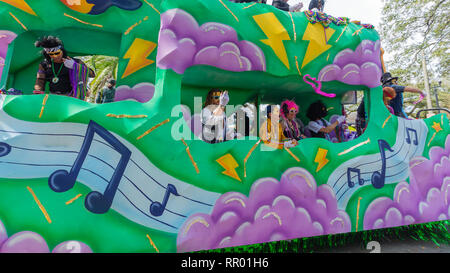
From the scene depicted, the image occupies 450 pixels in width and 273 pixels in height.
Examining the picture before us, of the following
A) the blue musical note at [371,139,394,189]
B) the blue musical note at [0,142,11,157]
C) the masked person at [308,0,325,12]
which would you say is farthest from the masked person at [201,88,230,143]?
the masked person at [308,0,325,12]

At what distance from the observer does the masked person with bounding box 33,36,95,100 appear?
2.34 m

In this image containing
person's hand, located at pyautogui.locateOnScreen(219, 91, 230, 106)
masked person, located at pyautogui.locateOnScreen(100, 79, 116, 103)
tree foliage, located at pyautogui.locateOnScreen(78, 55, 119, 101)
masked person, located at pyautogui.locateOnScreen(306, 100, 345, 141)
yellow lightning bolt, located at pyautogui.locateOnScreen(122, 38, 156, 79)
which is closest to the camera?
person's hand, located at pyautogui.locateOnScreen(219, 91, 230, 106)

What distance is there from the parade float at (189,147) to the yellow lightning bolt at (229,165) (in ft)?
0.05

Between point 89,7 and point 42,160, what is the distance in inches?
70.1

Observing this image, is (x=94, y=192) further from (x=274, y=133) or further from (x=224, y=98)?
(x=274, y=133)

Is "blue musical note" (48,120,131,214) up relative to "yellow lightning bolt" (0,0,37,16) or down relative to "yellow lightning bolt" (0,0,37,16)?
down

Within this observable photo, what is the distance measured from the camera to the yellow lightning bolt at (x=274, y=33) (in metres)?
2.74

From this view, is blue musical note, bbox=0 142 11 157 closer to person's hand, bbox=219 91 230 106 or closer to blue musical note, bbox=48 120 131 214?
blue musical note, bbox=48 120 131 214

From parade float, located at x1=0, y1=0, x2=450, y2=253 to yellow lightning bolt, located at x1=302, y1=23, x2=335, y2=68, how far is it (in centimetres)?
2

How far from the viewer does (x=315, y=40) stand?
2957mm

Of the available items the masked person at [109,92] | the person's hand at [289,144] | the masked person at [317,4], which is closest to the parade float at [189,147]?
the person's hand at [289,144]

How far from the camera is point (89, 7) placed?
8.62 feet

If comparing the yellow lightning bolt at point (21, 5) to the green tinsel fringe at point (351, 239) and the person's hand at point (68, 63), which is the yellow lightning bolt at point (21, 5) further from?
the green tinsel fringe at point (351, 239)

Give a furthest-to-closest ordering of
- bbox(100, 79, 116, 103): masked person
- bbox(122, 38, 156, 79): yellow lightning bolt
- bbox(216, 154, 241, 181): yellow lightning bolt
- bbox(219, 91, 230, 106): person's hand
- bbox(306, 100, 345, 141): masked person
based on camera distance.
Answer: bbox(100, 79, 116, 103): masked person → bbox(306, 100, 345, 141): masked person → bbox(122, 38, 156, 79): yellow lightning bolt → bbox(219, 91, 230, 106): person's hand → bbox(216, 154, 241, 181): yellow lightning bolt
